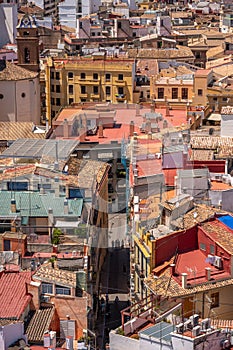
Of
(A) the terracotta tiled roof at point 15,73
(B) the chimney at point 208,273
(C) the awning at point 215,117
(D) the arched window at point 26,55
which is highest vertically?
(D) the arched window at point 26,55

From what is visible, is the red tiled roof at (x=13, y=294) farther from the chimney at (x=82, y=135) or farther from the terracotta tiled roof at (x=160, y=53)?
the terracotta tiled roof at (x=160, y=53)

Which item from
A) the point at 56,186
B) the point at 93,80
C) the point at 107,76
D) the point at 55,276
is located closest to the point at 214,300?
the point at 55,276

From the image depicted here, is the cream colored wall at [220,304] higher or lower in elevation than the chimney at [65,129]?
lower

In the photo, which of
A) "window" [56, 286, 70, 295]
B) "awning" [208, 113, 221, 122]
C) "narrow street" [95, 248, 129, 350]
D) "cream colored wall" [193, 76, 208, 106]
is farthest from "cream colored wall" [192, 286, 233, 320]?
"cream colored wall" [193, 76, 208, 106]

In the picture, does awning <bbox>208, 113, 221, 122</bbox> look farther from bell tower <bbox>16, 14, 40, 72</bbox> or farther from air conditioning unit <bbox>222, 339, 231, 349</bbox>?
air conditioning unit <bbox>222, 339, 231, 349</bbox>

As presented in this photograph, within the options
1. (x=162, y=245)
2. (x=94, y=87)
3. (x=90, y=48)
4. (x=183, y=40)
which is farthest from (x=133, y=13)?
(x=162, y=245)

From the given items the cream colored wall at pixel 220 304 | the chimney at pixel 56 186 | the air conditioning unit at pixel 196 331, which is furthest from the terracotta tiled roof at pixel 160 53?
the air conditioning unit at pixel 196 331

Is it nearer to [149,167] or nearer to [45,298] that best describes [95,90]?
[149,167]
